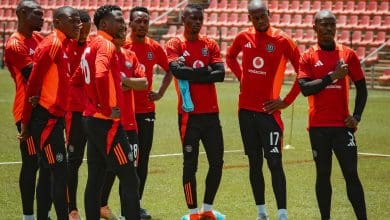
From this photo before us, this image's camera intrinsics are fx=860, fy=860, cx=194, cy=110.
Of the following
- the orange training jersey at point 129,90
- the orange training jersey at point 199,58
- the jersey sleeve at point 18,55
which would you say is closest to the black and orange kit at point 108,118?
the orange training jersey at point 129,90

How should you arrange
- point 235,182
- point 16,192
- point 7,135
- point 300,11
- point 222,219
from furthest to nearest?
point 300,11 < point 7,135 < point 235,182 < point 16,192 < point 222,219

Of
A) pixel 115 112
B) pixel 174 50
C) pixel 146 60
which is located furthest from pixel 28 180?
pixel 174 50

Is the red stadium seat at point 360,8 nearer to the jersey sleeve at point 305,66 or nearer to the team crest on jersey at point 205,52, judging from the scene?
the team crest on jersey at point 205,52

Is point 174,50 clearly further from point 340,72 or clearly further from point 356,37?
point 356,37

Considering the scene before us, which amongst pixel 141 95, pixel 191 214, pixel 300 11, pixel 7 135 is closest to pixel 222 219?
pixel 191 214

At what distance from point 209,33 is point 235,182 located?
73.8 ft

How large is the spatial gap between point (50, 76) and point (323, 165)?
2.98 metres

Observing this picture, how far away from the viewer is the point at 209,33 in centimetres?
3456

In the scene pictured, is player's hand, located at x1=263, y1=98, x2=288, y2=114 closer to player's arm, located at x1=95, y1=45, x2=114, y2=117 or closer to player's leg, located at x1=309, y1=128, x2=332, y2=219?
player's leg, located at x1=309, y1=128, x2=332, y2=219

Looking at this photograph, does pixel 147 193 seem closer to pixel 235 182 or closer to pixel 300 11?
pixel 235 182

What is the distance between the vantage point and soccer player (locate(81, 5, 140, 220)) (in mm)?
8047

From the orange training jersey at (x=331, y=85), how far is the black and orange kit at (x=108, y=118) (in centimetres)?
217

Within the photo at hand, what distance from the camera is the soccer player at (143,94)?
10148mm

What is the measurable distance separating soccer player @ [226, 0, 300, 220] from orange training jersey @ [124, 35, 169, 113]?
3.63ft
